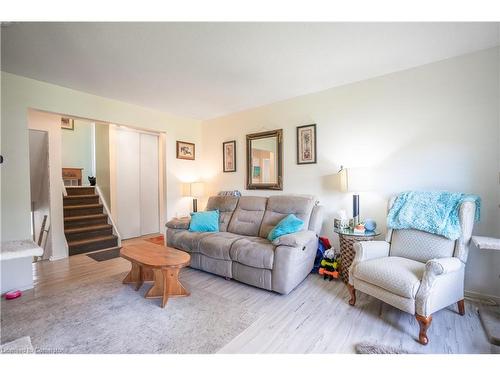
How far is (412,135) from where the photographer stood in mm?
2473

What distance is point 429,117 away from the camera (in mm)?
2383

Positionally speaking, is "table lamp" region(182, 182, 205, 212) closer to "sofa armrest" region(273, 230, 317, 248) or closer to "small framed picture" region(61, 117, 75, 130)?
"sofa armrest" region(273, 230, 317, 248)

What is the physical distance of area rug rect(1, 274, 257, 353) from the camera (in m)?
1.58

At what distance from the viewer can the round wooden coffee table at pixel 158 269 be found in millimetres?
2109

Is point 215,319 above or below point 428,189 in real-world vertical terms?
below

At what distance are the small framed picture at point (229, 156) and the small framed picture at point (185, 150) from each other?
2.20 ft

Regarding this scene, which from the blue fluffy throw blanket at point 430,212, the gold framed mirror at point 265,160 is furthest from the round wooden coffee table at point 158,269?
the blue fluffy throw blanket at point 430,212

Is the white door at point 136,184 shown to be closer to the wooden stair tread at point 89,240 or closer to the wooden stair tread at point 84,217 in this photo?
the wooden stair tread at point 84,217

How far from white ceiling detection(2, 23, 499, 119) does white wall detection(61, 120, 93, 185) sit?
356 centimetres

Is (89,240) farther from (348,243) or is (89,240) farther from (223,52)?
(348,243)

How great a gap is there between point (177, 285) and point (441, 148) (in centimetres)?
303
